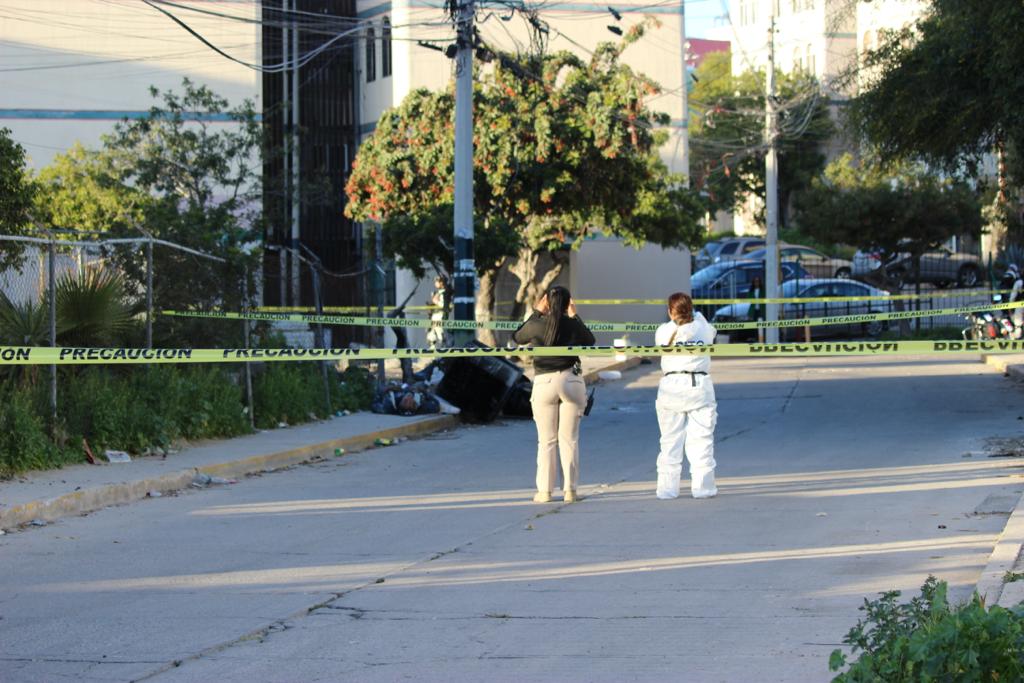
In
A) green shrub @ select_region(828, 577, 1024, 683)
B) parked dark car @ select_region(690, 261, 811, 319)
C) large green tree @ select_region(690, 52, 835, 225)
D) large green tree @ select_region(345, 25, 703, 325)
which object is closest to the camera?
green shrub @ select_region(828, 577, 1024, 683)

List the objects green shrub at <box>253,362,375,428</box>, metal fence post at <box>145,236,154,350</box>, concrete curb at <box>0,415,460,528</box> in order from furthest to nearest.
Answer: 1. green shrub at <box>253,362,375,428</box>
2. metal fence post at <box>145,236,154,350</box>
3. concrete curb at <box>0,415,460,528</box>

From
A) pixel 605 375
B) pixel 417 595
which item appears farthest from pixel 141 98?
pixel 417 595

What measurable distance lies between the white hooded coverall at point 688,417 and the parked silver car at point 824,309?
2592 cm

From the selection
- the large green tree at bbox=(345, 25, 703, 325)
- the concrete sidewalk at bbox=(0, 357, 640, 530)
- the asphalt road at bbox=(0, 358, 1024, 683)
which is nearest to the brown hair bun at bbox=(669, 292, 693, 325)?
the asphalt road at bbox=(0, 358, 1024, 683)

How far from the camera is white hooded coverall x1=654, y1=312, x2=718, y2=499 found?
37.1ft

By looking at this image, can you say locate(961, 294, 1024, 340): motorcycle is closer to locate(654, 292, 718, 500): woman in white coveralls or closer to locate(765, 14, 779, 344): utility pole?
locate(765, 14, 779, 344): utility pole

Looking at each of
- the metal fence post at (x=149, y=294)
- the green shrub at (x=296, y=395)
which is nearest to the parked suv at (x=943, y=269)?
the green shrub at (x=296, y=395)

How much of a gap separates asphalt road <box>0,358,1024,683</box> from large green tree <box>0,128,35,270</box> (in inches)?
138

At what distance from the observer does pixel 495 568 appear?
8562mm

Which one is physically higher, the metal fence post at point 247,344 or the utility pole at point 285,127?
the utility pole at point 285,127

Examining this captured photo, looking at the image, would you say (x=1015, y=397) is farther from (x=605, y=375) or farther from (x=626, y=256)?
(x=626, y=256)

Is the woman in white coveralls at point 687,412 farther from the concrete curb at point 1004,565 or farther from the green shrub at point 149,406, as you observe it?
the green shrub at point 149,406

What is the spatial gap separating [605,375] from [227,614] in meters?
20.4

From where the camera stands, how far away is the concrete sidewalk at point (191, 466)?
35.9 ft
